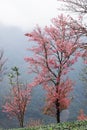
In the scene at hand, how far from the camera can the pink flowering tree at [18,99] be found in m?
55.7

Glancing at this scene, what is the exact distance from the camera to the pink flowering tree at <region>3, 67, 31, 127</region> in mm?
55656

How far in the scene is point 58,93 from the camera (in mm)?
39375

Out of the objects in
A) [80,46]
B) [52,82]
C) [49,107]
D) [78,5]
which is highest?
[78,5]

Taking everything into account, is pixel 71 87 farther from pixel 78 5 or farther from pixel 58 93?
pixel 78 5

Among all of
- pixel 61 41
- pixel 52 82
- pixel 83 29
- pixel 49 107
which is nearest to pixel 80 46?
pixel 83 29

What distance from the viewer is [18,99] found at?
56062 mm

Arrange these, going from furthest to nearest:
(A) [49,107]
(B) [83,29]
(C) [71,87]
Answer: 1. (A) [49,107]
2. (C) [71,87]
3. (B) [83,29]

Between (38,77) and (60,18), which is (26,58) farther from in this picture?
(60,18)

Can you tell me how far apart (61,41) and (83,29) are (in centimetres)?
1095

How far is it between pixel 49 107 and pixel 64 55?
34.4 ft

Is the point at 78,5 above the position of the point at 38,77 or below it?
above

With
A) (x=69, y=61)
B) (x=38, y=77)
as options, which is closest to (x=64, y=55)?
(x=69, y=61)

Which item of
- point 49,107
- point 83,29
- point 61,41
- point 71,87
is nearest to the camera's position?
point 83,29

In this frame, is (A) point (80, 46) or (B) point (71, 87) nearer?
(A) point (80, 46)
